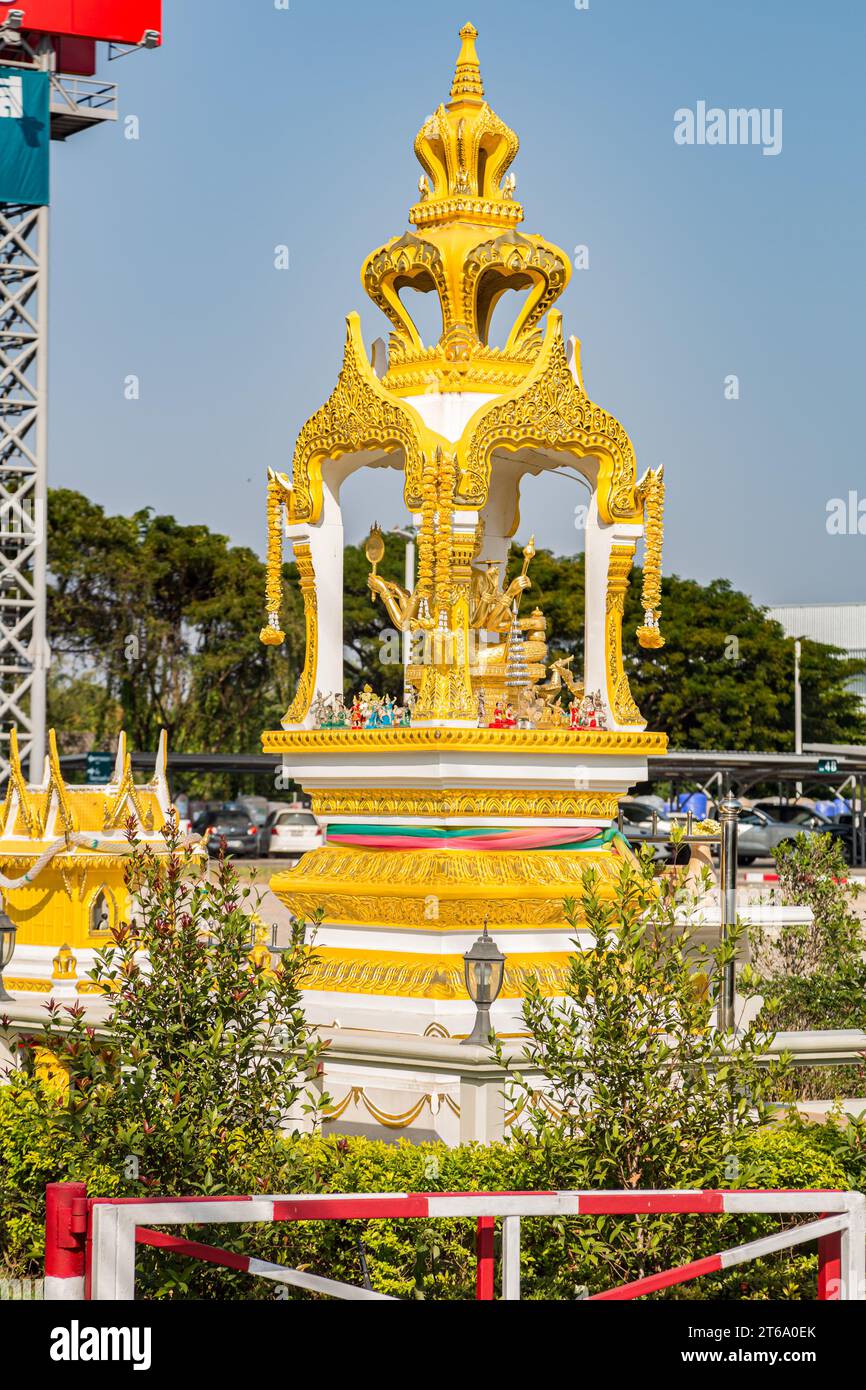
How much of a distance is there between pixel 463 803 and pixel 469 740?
0.44 metres

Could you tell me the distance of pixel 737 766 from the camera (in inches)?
1930

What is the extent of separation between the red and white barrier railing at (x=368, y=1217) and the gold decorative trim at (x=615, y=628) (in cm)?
631

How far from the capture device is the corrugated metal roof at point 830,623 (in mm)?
83812

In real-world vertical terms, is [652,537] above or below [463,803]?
above

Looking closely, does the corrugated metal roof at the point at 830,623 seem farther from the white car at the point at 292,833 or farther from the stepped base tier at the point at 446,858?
the stepped base tier at the point at 446,858

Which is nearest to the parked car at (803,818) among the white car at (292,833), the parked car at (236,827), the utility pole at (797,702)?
the utility pole at (797,702)

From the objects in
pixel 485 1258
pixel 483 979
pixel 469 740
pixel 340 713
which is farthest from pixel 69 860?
pixel 485 1258

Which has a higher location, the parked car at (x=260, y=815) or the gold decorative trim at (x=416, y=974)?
the parked car at (x=260, y=815)

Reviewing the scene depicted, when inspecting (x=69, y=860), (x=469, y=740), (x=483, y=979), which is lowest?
(x=483, y=979)

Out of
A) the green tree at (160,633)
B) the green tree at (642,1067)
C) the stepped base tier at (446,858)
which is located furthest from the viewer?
the green tree at (160,633)

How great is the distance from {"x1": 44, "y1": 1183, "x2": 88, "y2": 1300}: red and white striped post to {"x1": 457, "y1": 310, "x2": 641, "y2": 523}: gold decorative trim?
6938 millimetres

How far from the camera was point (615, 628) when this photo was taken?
14.8 m

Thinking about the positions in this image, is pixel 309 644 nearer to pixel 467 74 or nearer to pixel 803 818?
pixel 467 74

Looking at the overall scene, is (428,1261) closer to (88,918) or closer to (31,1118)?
(31,1118)
